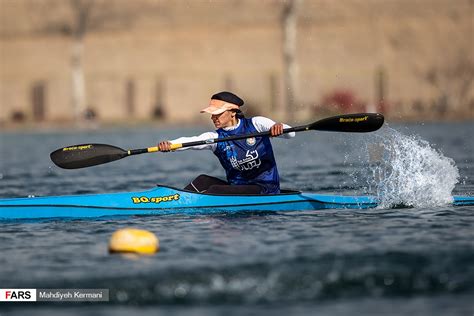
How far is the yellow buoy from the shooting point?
10.7m

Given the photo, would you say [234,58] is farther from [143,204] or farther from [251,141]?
[143,204]

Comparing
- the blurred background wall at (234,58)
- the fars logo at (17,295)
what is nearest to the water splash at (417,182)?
the fars logo at (17,295)

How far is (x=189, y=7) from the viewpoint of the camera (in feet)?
232

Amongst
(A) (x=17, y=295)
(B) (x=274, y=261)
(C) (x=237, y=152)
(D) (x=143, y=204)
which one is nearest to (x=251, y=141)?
(C) (x=237, y=152)

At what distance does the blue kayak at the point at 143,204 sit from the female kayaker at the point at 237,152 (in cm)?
18

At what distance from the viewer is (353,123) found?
14672 millimetres

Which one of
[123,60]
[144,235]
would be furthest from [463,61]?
[144,235]

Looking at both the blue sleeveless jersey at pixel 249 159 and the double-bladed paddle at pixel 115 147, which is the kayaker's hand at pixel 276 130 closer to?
the blue sleeveless jersey at pixel 249 159

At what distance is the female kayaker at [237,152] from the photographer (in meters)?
13.8

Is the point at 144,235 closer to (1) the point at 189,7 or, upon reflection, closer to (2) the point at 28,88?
(2) the point at 28,88

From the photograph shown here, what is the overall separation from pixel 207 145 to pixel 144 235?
10.9 feet

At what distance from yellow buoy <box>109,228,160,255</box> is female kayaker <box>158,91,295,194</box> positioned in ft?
9.86

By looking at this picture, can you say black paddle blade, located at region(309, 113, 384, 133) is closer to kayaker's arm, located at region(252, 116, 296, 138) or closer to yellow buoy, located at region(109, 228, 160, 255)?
kayaker's arm, located at region(252, 116, 296, 138)

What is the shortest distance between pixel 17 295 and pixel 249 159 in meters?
5.30
